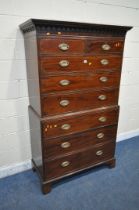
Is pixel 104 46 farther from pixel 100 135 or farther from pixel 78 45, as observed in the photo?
pixel 100 135

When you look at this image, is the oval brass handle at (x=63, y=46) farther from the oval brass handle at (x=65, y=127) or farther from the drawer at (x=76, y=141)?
the drawer at (x=76, y=141)

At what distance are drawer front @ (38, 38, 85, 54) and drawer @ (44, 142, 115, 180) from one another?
1011mm

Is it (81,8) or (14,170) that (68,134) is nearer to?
(14,170)

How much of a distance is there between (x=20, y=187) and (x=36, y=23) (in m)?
1.60

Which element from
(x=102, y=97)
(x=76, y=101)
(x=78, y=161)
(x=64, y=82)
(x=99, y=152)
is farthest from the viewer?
(x=99, y=152)

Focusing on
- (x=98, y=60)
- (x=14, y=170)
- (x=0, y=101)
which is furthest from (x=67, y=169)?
(x=98, y=60)

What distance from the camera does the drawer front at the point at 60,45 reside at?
1.38 m

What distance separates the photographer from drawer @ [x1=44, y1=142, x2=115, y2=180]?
1773 millimetres

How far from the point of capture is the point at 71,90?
5.25 feet

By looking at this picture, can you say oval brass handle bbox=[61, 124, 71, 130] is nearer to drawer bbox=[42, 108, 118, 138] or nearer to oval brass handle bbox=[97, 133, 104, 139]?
drawer bbox=[42, 108, 118, 138]

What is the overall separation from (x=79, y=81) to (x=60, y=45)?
0.36 meters

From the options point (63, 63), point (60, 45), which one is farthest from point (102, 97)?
point (60, 45)

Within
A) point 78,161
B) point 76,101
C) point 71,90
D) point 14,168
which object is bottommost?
point 14,168

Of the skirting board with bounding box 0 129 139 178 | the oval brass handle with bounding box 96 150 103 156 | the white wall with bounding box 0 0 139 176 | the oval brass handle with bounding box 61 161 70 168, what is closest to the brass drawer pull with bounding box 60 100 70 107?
the white wall with bounding box 0 0 139 176
